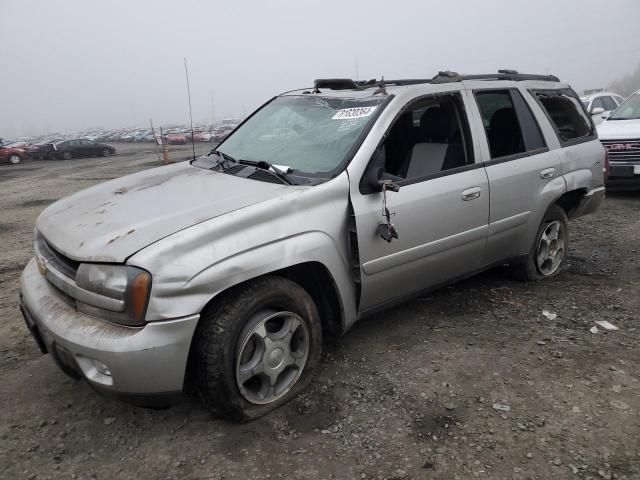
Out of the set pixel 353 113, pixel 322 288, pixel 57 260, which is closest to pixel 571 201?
pixel 353 113

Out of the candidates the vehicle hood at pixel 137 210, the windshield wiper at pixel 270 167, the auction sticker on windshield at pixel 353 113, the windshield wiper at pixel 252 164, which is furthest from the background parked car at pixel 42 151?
the auction sticker on windshield at pixel 353 113

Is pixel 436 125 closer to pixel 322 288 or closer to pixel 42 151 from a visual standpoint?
pixel 322 288

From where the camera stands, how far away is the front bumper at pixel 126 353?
2250 mm

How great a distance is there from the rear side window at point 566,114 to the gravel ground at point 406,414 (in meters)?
1.47

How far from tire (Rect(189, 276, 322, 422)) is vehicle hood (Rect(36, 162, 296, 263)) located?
453mm

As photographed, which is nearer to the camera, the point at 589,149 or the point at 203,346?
the point at 203,346

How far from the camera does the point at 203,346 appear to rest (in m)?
2.43

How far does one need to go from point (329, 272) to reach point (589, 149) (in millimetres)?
3003

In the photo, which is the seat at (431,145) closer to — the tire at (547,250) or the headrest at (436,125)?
the headrest at (436,125)

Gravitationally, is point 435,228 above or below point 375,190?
below

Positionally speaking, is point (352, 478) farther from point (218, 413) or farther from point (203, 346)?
point (203, 346)

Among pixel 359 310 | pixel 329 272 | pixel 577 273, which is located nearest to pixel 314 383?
pixel 359 310

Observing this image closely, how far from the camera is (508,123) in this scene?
3.98m

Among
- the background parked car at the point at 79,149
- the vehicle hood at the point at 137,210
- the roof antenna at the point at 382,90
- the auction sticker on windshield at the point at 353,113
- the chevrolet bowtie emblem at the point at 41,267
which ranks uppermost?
the roof antenna at the point at 382,90
